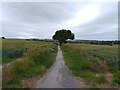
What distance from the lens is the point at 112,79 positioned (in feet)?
41.0

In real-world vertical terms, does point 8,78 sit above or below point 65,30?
below

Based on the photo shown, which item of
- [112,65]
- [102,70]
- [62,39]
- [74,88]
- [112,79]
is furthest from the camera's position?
[62,39]

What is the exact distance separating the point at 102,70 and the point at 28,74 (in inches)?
221

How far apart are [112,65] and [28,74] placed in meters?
8.03

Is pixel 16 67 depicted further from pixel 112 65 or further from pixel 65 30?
pixel 65 30

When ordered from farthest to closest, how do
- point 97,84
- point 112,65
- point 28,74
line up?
point 112,65, point 28,74, point 97,84

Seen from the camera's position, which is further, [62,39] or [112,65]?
[62,39]

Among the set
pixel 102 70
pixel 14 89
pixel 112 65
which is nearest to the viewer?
pixel 14 89

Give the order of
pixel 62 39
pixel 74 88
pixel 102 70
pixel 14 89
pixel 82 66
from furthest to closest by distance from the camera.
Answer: pixel 62 39 < pixel 82 66 < pixel 102 70 < pixel 74 88 < pixel 14 89

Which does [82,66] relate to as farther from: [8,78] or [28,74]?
[8,78]

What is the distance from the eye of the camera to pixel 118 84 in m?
11.7

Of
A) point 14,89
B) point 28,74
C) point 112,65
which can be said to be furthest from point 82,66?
point 14,89

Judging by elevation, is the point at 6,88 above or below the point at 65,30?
below

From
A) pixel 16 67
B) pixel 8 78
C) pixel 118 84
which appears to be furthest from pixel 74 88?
pixel 16 67
